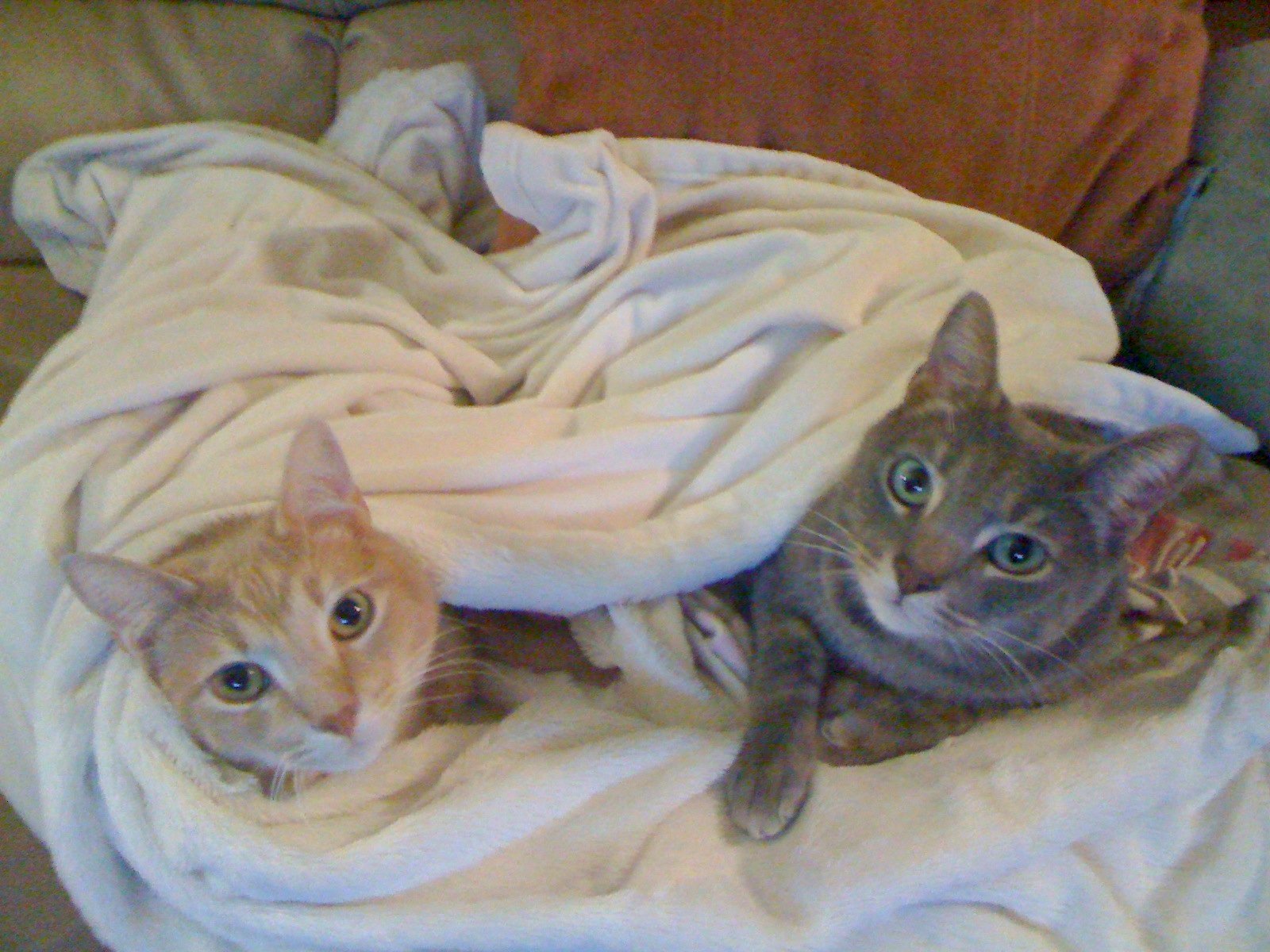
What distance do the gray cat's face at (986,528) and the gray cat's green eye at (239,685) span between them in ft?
1.96

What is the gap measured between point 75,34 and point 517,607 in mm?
1493

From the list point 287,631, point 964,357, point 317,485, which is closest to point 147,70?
point 317,485

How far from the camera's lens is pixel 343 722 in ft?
2.52

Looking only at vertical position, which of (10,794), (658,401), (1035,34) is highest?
(1035,34)

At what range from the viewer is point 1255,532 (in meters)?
1.00

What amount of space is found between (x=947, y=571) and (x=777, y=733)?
0.24 metres

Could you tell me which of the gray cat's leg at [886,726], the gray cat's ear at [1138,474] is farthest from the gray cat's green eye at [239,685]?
the gray cat's ear at [1138,474]

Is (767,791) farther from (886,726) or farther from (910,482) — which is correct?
(910,482)

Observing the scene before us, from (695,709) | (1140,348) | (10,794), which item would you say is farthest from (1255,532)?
(10,794)

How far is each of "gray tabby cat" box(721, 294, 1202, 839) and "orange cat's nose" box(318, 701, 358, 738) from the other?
0.38 metres

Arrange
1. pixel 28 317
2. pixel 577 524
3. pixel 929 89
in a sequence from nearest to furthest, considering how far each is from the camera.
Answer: pixel 577 524
pixel 929 89
pixel 28 317

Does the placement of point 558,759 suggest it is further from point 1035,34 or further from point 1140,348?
point 1035,34

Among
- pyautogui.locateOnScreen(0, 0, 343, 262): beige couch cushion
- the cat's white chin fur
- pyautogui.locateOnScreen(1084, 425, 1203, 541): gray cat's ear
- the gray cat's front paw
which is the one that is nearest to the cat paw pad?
the gray cat's front paw

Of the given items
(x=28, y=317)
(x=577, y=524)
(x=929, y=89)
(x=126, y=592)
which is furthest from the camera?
(x=28, y=317)
